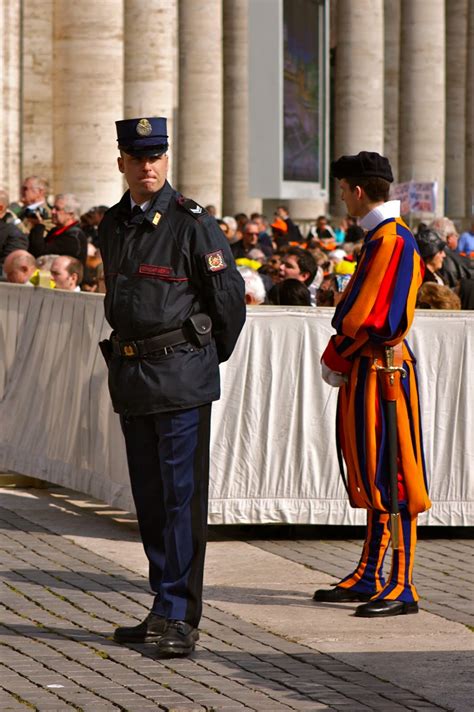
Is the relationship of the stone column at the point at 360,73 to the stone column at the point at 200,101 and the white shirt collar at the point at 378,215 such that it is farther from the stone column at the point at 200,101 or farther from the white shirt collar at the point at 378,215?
the white shirt collar at the point at 378,215

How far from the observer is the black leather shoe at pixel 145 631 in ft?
25.9

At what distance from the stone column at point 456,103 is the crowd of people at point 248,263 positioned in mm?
36270

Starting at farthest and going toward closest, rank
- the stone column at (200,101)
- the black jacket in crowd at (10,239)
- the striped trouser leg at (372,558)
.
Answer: the stone column at (200,101) → the black jacket in crowd at (10,239) → the striped trouser leg at (372,558)

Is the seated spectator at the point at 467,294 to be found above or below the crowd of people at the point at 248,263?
below

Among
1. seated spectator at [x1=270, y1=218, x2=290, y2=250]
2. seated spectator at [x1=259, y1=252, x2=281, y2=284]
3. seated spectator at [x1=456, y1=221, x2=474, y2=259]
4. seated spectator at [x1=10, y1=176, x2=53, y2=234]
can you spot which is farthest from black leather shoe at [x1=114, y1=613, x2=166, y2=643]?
seated spectator at [x1=456, y1=221, x2=474, y2=259]

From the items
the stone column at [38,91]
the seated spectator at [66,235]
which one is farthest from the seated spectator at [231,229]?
the seated spectator at [66,235]

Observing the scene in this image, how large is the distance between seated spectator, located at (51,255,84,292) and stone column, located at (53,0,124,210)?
11.2m

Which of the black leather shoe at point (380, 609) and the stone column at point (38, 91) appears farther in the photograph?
the stone column at point (38, 91)

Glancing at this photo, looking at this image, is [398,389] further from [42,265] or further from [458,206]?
[458,206]

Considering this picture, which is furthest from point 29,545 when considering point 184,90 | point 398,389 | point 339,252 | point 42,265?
point 184,90

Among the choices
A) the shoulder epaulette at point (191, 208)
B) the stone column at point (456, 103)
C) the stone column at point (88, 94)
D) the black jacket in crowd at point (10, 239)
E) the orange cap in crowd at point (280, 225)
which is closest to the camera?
the shoulder epaulette at point (191, 208)

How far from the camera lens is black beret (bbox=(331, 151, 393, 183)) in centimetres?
866

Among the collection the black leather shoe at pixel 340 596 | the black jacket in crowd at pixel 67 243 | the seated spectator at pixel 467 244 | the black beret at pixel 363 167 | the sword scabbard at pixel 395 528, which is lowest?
the black leather shoe at pixel 340 596

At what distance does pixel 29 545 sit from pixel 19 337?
256cm
